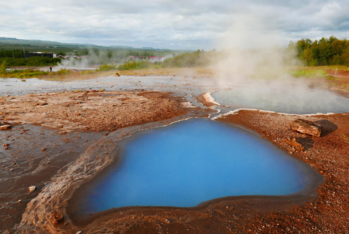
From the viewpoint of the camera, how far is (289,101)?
11188mm

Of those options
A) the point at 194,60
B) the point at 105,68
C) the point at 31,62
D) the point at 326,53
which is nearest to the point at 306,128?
the point at 105,68

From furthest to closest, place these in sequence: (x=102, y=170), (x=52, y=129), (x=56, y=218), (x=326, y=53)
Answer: (x=326, y=53) → (x=52, y=129) → (x=102, y=170) → (x=56, y=218)

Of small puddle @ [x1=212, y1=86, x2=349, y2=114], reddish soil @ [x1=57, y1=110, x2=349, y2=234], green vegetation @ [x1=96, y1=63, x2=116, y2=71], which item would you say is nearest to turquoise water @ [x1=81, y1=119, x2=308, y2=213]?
reddish soil @ [x1=57, y1=110, x2=349, y2=234]

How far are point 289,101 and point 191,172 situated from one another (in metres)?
8.91

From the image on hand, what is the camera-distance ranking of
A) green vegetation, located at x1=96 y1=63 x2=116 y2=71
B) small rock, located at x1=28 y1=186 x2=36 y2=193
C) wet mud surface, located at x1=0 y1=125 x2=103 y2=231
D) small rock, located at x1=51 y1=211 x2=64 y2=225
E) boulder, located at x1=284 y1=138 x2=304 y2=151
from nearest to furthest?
small rock, located at x1=51 y1=211 x2=64 y2=225, wet mud surface, located at x1=0 y1=125 x2=103 y2=231, small rock, located at x1=28 y1=186 x2=36 y2=193, boulder, located at x1=284 y1=138 x2=304 y2=151, green vegetation, located at x1=96 y1=63 x2=116 y2=71

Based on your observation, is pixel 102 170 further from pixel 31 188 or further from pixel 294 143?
pixel 294 143

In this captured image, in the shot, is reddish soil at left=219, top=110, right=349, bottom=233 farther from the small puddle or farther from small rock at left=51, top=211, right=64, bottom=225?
small rock at left=51, top=211, right=64, bottom=225

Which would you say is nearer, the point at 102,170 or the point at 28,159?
the point at 102,170

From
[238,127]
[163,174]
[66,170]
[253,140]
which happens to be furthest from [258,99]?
[66,170]

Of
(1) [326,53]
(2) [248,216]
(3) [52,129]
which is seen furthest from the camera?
(1) [326,53]

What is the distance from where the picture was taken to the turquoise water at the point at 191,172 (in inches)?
150

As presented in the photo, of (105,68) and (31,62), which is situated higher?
(31,62)

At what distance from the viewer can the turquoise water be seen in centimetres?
382

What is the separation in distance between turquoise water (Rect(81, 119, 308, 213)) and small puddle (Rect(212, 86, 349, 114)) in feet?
13.1
